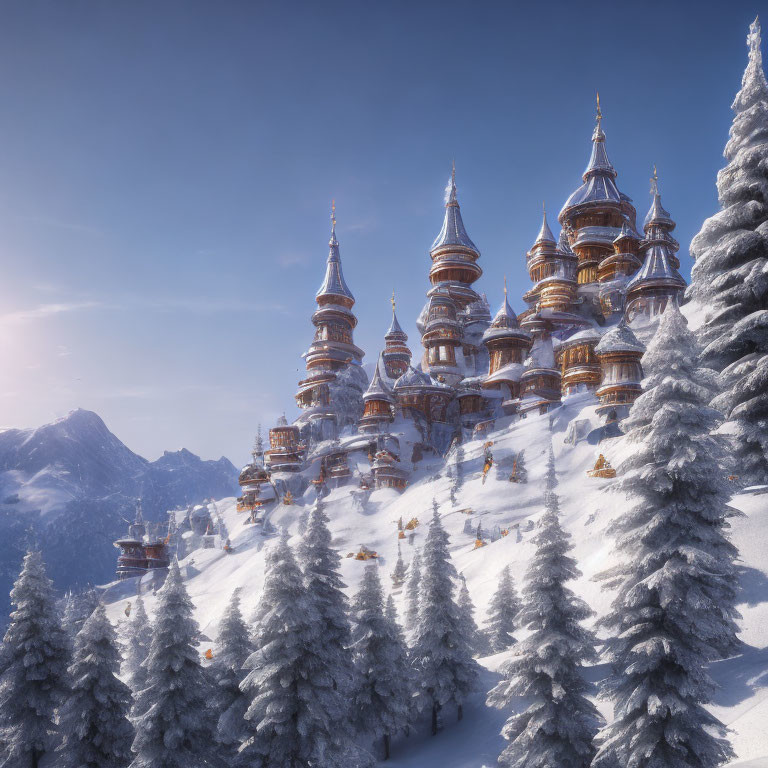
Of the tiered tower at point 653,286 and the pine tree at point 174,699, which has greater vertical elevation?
the tiered tower at point 653,286

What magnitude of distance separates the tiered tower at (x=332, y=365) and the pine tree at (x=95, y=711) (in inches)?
2362

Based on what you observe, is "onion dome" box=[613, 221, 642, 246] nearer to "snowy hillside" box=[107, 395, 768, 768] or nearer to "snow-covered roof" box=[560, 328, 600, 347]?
"snow-covered roof" box=[560, 328, 600, 347]

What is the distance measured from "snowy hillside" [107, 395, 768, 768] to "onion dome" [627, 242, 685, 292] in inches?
696

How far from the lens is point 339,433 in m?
84.6

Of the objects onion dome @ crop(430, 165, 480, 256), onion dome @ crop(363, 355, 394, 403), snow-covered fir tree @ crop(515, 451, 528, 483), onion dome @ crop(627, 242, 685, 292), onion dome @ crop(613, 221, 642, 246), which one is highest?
onion dome @ crop(430, 165, 480, 256)

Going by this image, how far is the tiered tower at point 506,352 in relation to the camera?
7500 centimetres

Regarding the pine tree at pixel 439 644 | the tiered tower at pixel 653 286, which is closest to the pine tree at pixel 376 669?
the pine tree at pixel 439 644

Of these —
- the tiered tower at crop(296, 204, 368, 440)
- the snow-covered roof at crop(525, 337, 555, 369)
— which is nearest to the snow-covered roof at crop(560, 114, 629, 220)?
the snow-covered roof at crop(525, 337, 555, 369)

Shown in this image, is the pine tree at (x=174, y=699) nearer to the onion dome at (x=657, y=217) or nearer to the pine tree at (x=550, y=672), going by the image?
the pine tree at (x=550, y=672)

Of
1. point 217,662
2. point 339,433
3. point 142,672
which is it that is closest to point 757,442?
point 217,662

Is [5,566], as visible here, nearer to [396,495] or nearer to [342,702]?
[396,495]

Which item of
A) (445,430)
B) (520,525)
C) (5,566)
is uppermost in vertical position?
(445,430)

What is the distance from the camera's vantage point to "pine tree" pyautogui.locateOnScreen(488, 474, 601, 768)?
60.5 ft

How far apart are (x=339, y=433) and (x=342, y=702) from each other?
62866mm
